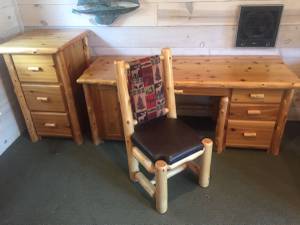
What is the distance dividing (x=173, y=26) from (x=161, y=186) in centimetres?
129

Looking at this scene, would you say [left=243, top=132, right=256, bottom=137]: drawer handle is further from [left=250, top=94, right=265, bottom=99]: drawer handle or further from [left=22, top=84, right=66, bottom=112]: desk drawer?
[left=22, top=84, right=66, bottom=112]: desk drawer

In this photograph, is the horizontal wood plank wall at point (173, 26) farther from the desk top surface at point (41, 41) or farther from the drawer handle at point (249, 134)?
the drawer handle at point (249, 134)

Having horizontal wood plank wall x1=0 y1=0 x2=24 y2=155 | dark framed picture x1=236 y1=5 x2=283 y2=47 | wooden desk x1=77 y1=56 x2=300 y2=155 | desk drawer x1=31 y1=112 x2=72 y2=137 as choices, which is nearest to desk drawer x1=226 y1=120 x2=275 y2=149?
wooden desk x1=77 y1=56 x2=300 y2=155

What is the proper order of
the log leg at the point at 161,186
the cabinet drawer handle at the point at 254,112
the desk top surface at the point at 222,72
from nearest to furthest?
the log leg at the point at 161,186, the desk top surface at the point at 222,72, the cabinet drawer handle at the point at 254,112

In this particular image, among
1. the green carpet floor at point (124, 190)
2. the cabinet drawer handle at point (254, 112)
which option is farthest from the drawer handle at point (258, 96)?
the green carpet floor at point (124, 190)

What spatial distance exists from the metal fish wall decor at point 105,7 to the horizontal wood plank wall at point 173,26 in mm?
78

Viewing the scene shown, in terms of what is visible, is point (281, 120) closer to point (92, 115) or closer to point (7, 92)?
point (92, 115)

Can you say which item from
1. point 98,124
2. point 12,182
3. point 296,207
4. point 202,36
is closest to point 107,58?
point 98,124

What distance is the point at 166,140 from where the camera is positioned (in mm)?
1507

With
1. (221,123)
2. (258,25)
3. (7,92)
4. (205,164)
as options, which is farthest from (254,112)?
(7,92)

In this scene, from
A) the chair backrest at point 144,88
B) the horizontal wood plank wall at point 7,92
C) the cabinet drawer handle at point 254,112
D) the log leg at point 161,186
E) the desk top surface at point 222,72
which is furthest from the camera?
the horizontal wood plank wall at point 7,92

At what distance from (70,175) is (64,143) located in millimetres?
411

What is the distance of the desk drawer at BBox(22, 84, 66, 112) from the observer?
1976 mm

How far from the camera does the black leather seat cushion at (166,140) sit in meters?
1.43
